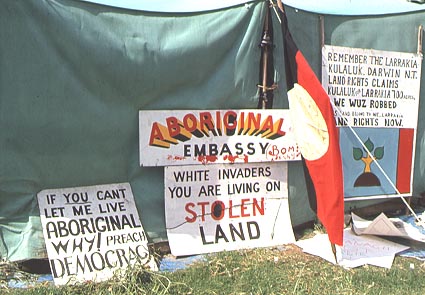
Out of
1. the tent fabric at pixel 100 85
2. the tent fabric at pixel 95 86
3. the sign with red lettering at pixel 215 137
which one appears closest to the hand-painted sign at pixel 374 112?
the tent fabric at pixel 100 85

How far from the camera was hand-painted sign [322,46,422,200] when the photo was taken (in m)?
4.99

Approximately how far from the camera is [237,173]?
4.52 m

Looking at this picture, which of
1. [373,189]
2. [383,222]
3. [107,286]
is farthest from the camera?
[373,189]

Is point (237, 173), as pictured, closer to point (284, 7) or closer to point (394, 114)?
point (284, 7)

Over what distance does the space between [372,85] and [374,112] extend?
0.95ft

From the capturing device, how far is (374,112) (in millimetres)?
5184

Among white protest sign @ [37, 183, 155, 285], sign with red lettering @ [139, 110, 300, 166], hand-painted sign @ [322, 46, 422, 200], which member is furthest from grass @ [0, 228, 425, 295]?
hand-painted sign @ [322, 46, 422, 200]

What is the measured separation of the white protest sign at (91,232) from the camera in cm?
367

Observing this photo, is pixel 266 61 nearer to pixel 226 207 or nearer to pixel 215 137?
pixel 215 137

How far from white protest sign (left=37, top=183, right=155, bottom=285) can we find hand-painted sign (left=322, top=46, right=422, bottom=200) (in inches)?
92.7

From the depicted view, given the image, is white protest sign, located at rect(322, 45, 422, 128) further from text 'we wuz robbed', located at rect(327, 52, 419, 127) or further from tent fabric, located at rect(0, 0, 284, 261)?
tent fabric, located at rect(0, 0, 284, 261)

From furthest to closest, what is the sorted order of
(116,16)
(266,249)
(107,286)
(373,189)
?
(373,189) → (266,249) → (116,16) → (107,286)

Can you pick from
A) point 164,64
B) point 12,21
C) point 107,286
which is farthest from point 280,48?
point 107,286

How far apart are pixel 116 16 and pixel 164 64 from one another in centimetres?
56
